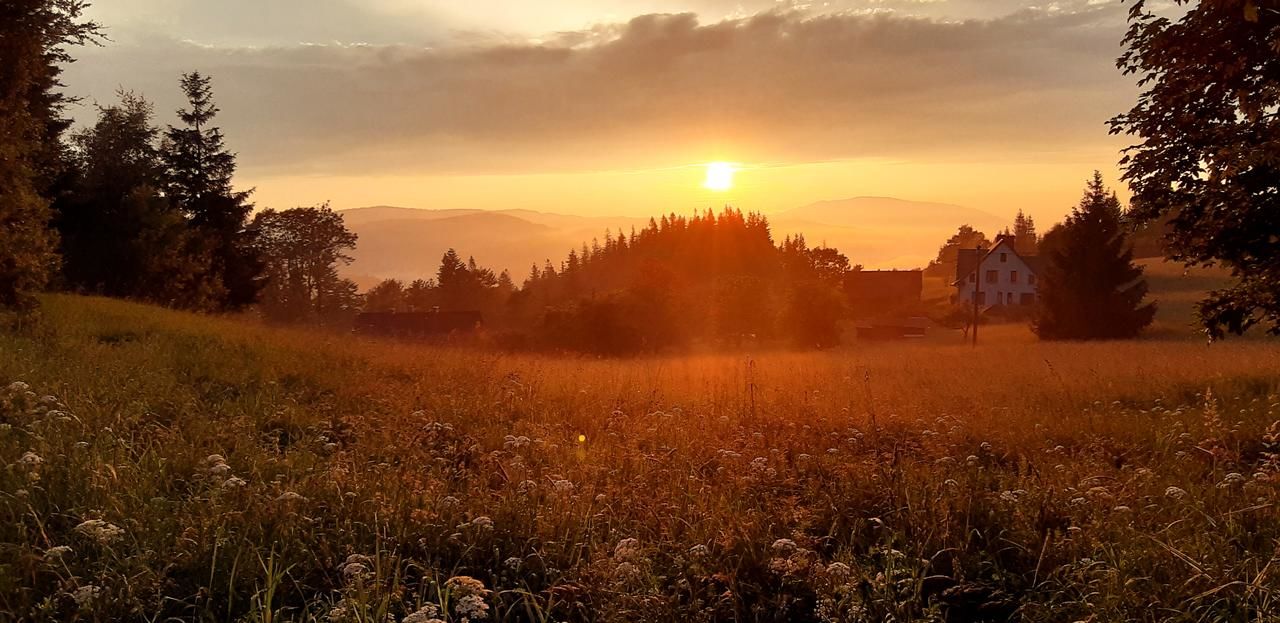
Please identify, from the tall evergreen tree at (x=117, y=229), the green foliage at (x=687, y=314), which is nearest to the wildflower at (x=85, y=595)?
the tall evergreen tree at (x=117, y=229)

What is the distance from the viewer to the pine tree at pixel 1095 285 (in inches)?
1742

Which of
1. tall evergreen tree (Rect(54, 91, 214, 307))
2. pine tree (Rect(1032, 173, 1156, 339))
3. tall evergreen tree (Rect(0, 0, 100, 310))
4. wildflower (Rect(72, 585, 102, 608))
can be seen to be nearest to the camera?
wildflower (Rect(72, 585, 102, 608))

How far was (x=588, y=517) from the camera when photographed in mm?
4906

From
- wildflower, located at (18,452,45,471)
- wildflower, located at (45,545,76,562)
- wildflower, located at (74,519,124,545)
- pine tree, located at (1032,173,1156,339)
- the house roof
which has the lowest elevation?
wildflower, located at (45,545,76,562)

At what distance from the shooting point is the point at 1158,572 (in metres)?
4.16

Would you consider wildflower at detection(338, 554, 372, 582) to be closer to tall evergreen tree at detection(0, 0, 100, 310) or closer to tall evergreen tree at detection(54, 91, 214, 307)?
tall evergreen tree at detection(0, 0, 100, 310)

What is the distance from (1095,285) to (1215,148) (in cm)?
4133

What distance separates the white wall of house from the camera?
8144 cm

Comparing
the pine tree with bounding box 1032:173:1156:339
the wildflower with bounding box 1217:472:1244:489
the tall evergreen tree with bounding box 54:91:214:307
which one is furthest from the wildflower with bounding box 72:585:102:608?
the pine tree with bounding box 1032:173:1156:339

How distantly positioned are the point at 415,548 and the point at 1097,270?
50943 millimetres

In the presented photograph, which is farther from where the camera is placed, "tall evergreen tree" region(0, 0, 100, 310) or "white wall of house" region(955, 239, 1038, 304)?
"white wall of house" region(955, 239, 1038, 304)

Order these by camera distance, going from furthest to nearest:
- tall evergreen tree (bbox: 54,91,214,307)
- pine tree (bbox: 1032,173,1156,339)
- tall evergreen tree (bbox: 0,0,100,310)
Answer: pine tree (bbox: 1032,173,1156,339)
tall evergreen tree (bbox: 54,91,214,307)
tall evergreen tree (bbox: 0,0,100,310)

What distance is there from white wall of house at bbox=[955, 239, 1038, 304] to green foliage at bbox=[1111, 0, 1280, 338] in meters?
76.4

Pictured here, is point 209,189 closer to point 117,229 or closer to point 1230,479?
point 117,229
